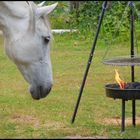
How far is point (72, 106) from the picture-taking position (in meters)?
6.77

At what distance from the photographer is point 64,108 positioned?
6.64 meters

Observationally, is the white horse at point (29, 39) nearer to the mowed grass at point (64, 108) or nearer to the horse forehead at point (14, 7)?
the horse forehead at point (14, 7)

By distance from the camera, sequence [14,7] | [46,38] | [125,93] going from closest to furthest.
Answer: [14,7], [46,38], [125,93]

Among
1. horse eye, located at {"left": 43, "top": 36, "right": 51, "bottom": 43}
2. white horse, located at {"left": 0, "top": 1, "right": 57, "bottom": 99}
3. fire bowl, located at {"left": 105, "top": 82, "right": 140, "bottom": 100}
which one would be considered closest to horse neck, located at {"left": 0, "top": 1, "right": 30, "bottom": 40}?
white horse, located at {"left": 0, "top": 1, "right": 57, "bottom": 99}

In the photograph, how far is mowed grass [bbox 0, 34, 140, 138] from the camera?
17.2 ft

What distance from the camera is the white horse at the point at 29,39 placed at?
396 cm

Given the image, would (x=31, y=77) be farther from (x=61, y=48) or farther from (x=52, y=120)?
(x=61, y=48)

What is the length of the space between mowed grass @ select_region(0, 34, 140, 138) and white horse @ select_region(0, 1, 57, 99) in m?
1.01

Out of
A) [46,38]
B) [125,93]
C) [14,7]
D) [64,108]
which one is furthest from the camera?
[64,108]

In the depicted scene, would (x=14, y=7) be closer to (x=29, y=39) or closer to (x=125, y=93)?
(x=29, y=39)

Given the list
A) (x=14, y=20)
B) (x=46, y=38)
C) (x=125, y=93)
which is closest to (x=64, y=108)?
(x=125, y=93)

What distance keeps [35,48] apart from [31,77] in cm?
25

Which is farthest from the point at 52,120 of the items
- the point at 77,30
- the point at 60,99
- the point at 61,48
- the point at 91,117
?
the point at 77,30

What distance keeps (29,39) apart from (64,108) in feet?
8.98
